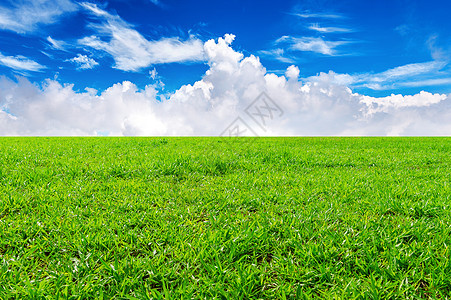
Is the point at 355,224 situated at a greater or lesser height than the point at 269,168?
lesser

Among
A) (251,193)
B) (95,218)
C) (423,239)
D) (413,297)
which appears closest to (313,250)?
(413,297)

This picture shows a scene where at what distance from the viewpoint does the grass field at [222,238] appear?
229cm

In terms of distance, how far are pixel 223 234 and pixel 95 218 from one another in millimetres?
1890

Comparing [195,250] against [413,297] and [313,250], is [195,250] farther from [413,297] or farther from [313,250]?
[413,297]

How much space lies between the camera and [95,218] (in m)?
3.61

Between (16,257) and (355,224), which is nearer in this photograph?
(16,257)

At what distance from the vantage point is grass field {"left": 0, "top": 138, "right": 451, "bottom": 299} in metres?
2.29

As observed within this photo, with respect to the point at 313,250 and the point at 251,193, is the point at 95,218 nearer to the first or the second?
the point at 251,193

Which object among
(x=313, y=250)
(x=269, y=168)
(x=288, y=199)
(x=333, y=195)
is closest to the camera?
(x=313, y=250)

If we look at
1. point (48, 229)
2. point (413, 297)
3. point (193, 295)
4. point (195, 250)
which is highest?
point (48, 229)

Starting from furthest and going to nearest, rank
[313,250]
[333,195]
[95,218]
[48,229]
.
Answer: [333,195], [95,218], [48,229], [313,250]

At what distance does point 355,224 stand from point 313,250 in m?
1.06

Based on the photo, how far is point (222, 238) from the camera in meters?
3.00

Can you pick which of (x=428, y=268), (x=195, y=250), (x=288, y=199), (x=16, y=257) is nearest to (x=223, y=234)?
(x=195, y=250)
